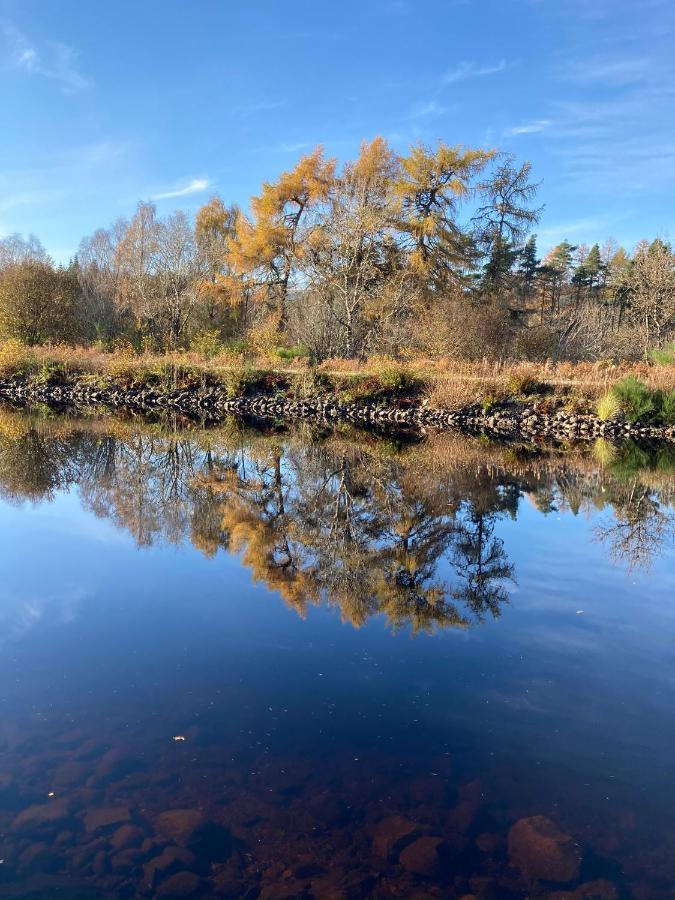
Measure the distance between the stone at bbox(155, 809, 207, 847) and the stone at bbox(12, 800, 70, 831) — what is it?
0.51 m

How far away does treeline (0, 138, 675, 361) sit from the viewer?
25141 millimetres

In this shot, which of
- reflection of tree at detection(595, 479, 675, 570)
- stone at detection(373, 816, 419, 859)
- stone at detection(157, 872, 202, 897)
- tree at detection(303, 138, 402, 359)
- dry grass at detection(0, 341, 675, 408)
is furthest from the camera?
tree at detection(303, 138, 402, 359)

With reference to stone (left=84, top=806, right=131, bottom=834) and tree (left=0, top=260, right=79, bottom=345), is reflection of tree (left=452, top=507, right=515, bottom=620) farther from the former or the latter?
tree (left=0, top=260, right=79, bottom=345)

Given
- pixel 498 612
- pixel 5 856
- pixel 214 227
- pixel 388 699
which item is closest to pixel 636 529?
pixel 498 612

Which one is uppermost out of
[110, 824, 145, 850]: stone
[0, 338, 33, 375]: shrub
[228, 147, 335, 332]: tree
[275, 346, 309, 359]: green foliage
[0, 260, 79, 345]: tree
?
[228, 147, 335, 332]: tree

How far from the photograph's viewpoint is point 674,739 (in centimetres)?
429

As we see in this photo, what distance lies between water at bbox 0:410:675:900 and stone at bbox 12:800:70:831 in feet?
0.05

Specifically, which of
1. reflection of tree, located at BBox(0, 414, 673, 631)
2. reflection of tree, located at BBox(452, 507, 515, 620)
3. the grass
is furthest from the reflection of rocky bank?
the grass

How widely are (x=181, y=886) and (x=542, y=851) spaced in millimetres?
1755

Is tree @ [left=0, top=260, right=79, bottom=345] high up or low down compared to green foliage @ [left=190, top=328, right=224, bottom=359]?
up

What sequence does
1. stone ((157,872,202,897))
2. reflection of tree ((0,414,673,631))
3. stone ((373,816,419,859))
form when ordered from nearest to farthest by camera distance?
1. stone ((157,872,202,897))
2. stone ((373,816,419,859))
3. reflection of tree ((0,414,673,631))

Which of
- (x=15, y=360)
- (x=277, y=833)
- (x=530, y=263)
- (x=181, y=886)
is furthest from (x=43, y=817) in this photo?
(x=530, y=263)

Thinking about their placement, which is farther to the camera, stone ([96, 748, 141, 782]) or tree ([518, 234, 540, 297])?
tree ([518, 234, 540, 297])

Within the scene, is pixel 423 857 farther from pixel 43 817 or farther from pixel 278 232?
pixel 278 232
